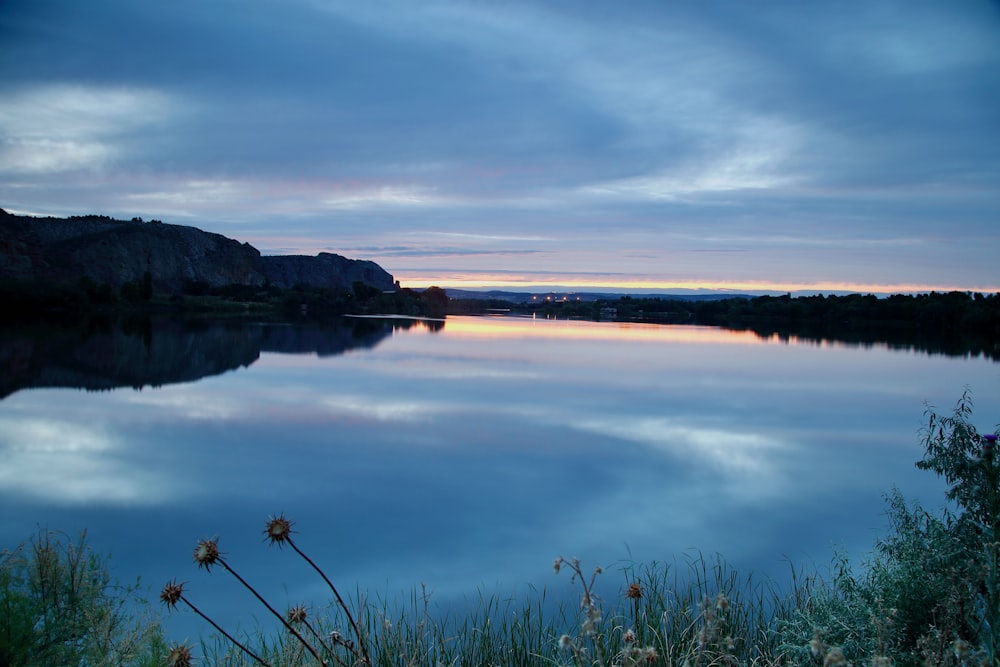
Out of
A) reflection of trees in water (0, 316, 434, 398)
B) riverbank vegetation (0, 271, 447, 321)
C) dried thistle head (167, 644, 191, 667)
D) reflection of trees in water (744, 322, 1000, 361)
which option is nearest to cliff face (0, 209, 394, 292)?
riverbank vegetation (0, 271, 447, 321)

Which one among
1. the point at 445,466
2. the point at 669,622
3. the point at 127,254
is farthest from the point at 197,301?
the point at 669,622

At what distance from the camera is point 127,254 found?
9806cm

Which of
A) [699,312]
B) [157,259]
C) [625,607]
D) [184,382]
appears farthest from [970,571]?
[157,259]

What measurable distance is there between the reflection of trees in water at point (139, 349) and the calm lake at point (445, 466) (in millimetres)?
254

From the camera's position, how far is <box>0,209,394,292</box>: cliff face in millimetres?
65812

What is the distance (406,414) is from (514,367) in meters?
9.93

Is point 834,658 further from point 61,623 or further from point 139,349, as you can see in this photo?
point 139,349

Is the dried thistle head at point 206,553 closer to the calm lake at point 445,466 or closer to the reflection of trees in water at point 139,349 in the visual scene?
the calm lake at point 445,466

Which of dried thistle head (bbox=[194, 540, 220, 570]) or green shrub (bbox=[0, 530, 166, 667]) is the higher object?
dried thistle head (bbox=[194, 540, 220, 570])

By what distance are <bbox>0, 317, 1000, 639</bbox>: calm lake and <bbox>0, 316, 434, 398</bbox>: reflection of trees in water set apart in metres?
0.25

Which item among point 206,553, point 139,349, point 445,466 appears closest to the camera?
point 206,553

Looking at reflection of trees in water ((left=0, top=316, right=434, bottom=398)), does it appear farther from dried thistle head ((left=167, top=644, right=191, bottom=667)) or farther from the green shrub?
dried thistle head ((left=167, top=644, right=191, bottom=667))

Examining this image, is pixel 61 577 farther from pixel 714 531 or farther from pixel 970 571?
pixel 714 531

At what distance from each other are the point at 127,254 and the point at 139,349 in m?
79.2
